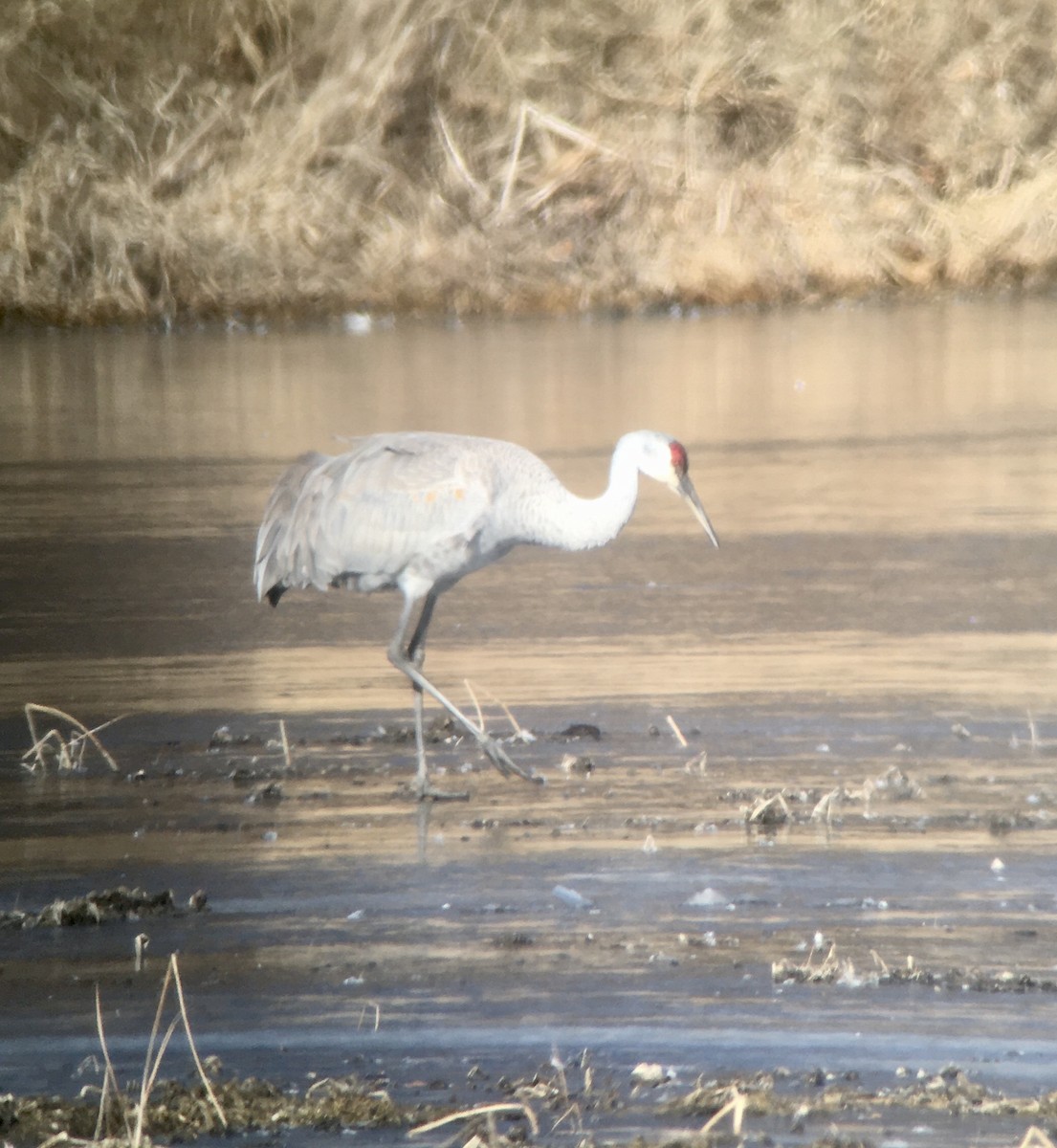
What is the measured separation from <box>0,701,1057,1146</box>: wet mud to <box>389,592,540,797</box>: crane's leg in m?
0.07

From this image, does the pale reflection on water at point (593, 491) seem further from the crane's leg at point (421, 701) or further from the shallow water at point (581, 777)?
the crane's leg at point (421, 701)

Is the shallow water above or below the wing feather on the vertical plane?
below

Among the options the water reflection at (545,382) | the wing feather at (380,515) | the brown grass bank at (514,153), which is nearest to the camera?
the wing feather at (380,515)

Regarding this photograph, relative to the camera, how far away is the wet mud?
4.65 meters

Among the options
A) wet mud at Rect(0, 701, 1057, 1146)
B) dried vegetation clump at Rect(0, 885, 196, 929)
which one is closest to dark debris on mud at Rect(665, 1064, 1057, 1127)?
wet mud at Rect(0, 701, 1057, 1146)

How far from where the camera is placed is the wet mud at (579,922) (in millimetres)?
4652

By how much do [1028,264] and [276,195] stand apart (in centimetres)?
797

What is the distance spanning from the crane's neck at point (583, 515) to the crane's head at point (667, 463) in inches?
1.8

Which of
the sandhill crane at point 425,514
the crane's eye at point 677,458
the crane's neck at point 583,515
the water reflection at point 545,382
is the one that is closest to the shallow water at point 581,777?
the water reflection at point 545,382

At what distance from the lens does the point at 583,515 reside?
7.81 m

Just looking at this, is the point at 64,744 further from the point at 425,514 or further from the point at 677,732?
the point at 677,732

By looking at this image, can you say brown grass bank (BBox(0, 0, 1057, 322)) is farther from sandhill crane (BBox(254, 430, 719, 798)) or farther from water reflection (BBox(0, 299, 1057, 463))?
sandhill crane (BBox(254, 430, 719, 798))

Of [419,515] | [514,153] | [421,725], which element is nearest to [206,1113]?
[421,725]

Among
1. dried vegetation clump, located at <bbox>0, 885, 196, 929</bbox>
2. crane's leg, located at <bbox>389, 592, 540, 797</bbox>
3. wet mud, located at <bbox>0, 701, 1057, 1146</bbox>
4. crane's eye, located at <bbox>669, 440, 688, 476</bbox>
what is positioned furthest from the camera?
crane's eye, located at <bbox>669, 440, 688, 476</bbox>
